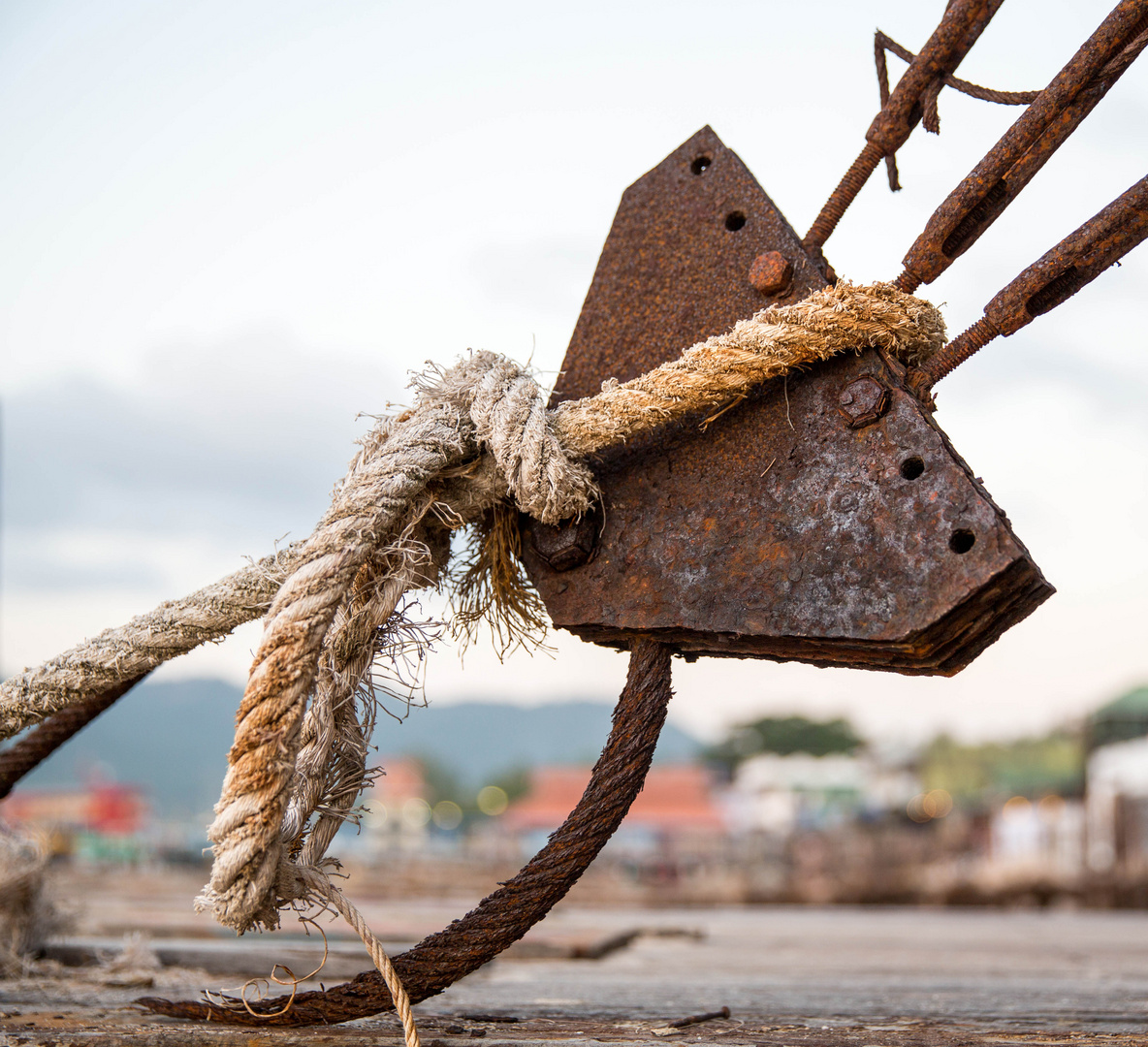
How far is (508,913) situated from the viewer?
4.40 ft

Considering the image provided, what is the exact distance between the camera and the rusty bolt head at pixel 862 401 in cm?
140

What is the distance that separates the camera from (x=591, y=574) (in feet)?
5.08

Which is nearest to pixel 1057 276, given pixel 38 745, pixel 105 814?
pixel 38 745

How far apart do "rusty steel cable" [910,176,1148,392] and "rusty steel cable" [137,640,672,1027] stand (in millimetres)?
648

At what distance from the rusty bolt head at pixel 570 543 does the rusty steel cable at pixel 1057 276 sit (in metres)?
0.50

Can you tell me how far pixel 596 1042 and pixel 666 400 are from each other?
34.2 inches

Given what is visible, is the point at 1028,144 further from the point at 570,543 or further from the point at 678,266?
the point at 570,543

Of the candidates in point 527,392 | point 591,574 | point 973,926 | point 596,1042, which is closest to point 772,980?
point 596,1042

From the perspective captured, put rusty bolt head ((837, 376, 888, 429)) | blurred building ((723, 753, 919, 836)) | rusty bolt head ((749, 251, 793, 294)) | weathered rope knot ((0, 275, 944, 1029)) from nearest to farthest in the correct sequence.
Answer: weathered rope knot ((0, 275, 944, 1029)), rusty bolt head ((837, 376, 888, 429)), rusty bolt head ((749, 251, 793, 294)), blurred building ((723, 753, 919, 836))

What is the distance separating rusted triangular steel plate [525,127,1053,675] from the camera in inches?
51.7

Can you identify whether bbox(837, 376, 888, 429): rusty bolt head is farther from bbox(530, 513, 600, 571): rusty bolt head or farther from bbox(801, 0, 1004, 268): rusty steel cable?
bbox(530, 513, 600, 571): rusty bolt head

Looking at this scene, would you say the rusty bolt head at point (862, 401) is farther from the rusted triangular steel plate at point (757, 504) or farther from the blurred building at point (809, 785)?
the blurred building at point (809, 785)

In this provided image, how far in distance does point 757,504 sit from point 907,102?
0.65m

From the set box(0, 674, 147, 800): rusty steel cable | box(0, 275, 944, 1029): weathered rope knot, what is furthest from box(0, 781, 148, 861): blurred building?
box(0, 275, 944, 1029): weathered rope knot
